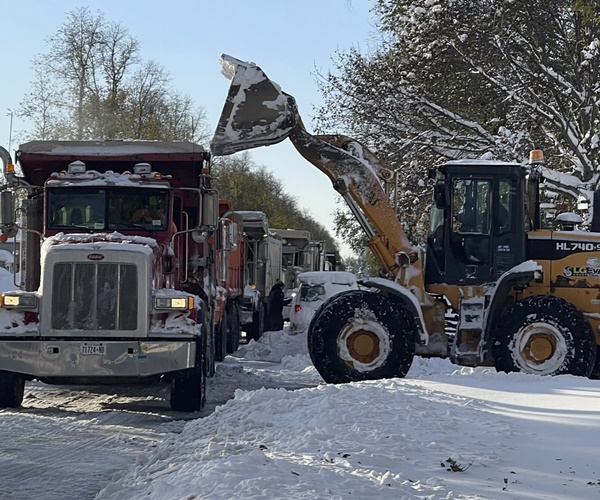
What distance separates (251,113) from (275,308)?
1797 centimetres

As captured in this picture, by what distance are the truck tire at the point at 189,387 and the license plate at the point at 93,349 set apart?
0.93 m

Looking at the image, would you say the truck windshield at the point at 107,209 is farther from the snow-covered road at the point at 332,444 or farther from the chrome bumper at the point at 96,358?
the chrome bumper at the point at 96,358

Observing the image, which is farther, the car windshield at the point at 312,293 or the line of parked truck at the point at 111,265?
the car windshield at the point at 312,293

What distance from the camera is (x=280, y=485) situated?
6.71 meters

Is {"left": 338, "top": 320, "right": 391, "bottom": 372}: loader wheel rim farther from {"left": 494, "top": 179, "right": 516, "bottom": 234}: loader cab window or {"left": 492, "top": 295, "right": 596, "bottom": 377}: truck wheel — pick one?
{"left": 494, "top": 179, "right": 516, "bottom": 234}: loader cab window

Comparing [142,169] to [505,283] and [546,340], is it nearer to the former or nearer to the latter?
[505,283]

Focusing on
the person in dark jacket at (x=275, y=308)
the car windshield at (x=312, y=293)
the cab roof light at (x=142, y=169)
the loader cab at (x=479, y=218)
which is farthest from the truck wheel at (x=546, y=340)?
the person in dark jacket at (x=275, y=308)

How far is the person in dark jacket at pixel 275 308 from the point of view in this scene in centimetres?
3189

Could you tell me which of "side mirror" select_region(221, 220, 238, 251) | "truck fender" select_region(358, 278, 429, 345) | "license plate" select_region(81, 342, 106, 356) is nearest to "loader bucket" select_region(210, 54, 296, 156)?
"truck fender" select_region(358, 278, 429, 345)

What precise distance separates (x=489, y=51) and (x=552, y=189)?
3.97 metres

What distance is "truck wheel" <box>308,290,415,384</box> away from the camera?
46.3 ft

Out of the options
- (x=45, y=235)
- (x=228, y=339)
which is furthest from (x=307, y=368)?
(x=45, y=235)

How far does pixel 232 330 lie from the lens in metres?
22.6

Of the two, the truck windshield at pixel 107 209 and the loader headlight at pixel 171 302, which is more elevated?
the truck windshield at pixel 107 209
